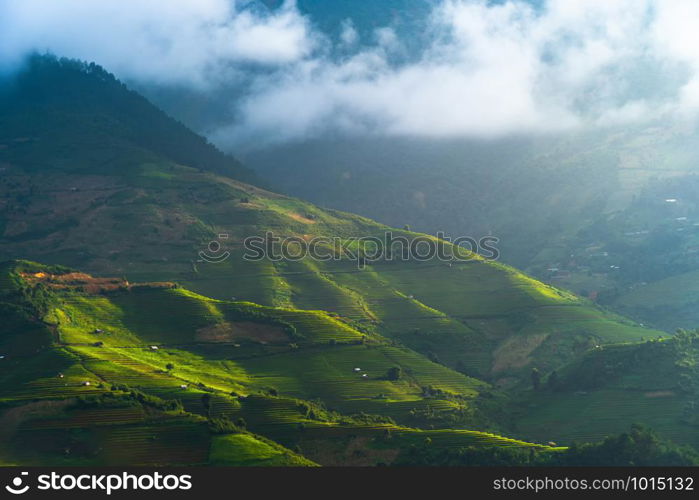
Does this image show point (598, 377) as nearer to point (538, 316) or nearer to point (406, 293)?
point (538, 316)

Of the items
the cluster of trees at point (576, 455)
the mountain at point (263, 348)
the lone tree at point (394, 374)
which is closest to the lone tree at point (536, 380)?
the mountain at point (263, 348)

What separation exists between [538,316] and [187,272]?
6870cm

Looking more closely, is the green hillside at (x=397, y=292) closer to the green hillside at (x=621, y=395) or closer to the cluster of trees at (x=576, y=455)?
the green hillside at (x=621, y=395)

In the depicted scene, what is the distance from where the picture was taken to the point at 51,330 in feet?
422

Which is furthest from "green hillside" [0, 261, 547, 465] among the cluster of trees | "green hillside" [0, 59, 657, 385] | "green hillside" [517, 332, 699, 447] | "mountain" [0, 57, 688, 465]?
"green hillside" [0, 59, 657, 385]

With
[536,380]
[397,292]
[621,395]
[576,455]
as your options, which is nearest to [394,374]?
[536,380]

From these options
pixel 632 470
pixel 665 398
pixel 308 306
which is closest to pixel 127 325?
pixel 308 306

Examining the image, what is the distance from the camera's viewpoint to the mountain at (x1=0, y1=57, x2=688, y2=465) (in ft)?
344

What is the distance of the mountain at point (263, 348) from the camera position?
105 meters

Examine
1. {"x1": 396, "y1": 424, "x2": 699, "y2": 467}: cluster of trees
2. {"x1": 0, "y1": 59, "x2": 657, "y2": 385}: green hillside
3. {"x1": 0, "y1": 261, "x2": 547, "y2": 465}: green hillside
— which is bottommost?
{"x1": 396, "y1": 424, "x2": 699, "y2": 467}: cluster of trees

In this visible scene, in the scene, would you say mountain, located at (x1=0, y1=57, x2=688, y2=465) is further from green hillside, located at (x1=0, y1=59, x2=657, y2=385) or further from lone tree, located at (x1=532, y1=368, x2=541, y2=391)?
lone tree, located at (x1=532, y1=368, x2=541, y2=391)

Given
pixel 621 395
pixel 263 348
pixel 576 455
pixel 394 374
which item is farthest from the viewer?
pixel 263 348

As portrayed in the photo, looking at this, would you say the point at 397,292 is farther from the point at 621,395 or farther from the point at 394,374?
the point at 621,395

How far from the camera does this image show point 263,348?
450ft
